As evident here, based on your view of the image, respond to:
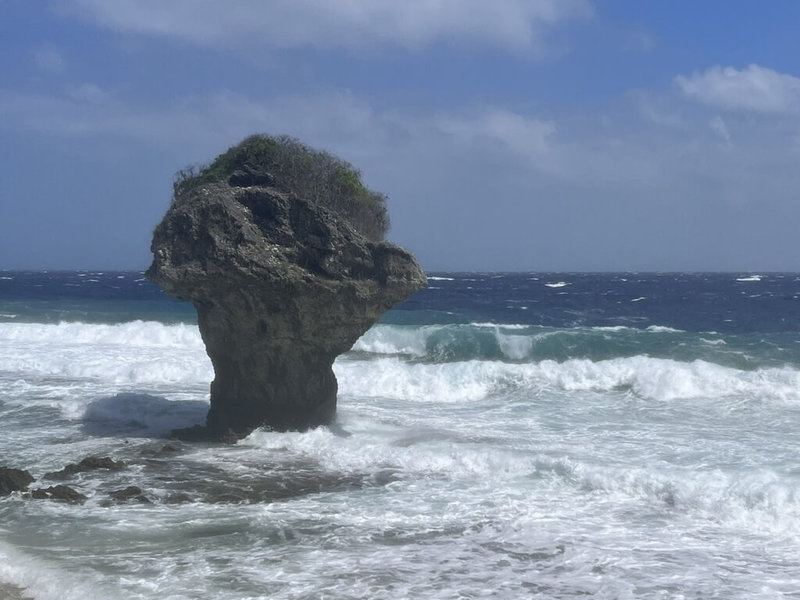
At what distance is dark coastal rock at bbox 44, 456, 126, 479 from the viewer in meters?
11.6

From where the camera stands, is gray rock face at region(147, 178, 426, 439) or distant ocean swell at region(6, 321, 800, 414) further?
distant ocean swell at region(6, 321, 800, 414)

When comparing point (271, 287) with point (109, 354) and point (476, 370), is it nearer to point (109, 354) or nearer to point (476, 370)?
point (476, 370)

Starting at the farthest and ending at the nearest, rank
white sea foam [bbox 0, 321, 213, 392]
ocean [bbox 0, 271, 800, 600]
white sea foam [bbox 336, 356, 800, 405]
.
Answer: white sea foam [bbox 0, 321, 213, 392], white sea foam [bbox 336, 356, 800, 405], ocean [bbox 0, 271, 800, 600]

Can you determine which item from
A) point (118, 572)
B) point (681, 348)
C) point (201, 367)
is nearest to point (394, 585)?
point (118, 572)

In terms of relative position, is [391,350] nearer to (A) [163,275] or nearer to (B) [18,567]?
(A) [163,275]

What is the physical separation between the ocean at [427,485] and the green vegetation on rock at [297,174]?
3914 millimetres

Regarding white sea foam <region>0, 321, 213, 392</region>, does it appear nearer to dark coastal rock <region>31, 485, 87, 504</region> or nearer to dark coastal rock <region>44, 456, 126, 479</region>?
dark coastal rock <region>44, 456, 126, 479</region>

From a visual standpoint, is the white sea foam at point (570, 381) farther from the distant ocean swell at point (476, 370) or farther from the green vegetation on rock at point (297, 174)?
the green vegetation on rock at point (297, 174)

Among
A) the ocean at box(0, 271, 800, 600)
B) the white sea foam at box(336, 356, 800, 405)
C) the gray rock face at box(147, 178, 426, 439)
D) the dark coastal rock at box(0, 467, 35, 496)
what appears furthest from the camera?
the white sea foam at box(336, 356, 800, 405)

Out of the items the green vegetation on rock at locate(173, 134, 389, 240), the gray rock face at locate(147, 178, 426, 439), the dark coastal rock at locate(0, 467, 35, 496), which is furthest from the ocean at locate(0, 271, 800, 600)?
the green vegetation on rock at locate(173, 134, 389, 240)

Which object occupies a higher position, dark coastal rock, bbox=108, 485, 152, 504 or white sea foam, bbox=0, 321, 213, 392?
white sea foam, bbox=0, 321, 213, 392

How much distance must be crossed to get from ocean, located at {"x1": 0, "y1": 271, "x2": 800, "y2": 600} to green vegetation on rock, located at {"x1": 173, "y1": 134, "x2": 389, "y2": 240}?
3914mm

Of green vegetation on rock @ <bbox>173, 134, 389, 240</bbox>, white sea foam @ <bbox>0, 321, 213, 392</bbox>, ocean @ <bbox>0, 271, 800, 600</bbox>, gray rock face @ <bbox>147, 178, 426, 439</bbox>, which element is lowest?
ocean @ <bbox>0, 271, 800, 600</bbox>

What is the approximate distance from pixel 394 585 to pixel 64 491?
496 cm
